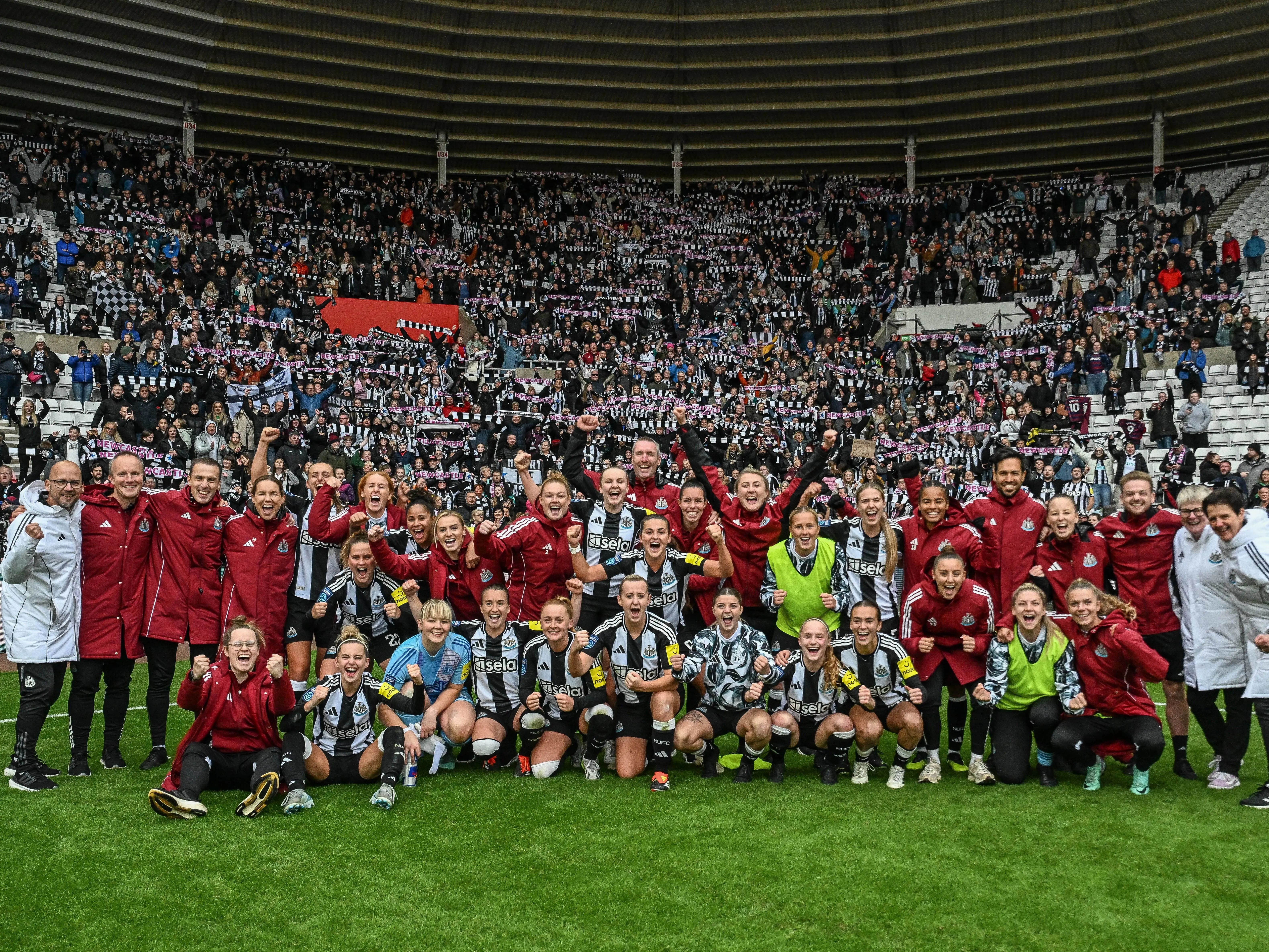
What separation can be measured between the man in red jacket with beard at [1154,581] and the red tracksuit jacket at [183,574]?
20.3ft

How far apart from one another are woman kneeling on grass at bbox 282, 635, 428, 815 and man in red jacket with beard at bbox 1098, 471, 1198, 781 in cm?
483

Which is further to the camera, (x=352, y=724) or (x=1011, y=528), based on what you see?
(x=1011, y=528)

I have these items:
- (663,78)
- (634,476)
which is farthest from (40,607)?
(663,78)

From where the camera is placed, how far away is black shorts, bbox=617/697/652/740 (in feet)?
22.0

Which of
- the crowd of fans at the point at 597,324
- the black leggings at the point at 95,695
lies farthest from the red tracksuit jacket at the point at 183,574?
Answer: the crowd of fans at the point at 597,324

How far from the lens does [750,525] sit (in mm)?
7348

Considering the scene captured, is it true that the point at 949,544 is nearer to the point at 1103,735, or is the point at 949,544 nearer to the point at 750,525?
the point at 750,525

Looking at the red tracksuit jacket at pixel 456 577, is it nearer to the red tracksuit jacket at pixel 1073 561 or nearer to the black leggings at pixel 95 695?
the black leggings at pixel 95 695

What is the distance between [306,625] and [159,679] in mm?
1059

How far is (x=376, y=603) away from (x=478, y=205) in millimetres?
24594

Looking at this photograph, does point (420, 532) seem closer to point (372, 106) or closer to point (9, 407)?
point (9, 407)

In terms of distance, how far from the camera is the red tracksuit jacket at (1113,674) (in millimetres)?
6289

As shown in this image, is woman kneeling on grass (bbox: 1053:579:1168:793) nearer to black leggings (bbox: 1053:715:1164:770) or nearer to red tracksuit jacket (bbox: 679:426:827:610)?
black leggings (bbox: 1053:715:1164:770)

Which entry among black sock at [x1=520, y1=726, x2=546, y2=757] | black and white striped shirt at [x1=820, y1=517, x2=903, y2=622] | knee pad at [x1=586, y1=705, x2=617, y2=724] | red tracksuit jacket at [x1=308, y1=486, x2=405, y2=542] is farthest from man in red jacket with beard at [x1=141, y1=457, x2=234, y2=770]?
black and white striped shirt at [x1=820, y1=517, x2=903, y2=622]
